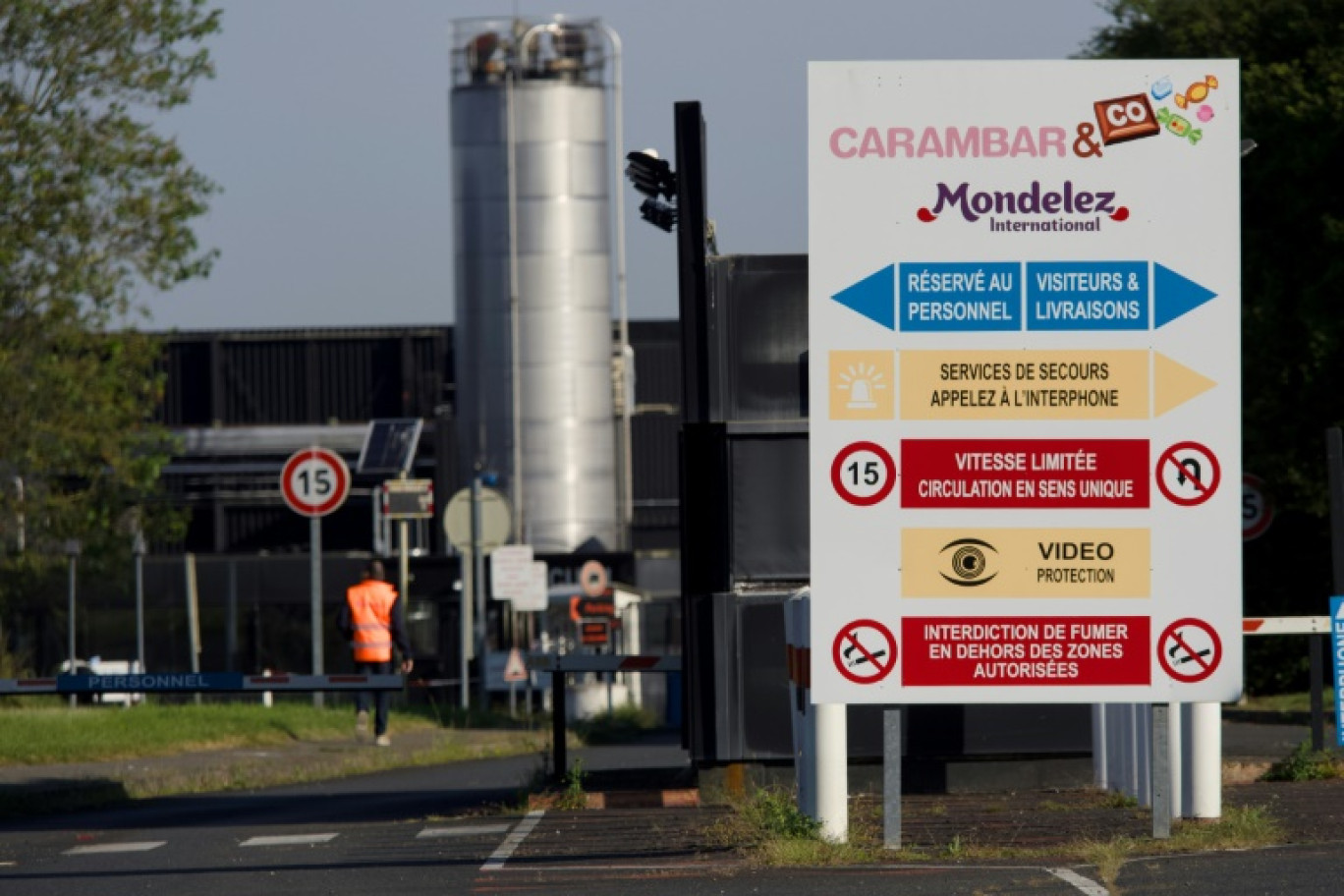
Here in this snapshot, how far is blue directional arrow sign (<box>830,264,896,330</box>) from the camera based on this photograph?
32.8 feet

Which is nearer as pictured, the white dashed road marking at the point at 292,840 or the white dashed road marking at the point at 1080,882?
the white dashed road marking at the point at 1080,882

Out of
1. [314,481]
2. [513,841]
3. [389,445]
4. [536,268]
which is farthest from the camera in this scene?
[389,445]

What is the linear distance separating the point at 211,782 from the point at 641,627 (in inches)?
1323

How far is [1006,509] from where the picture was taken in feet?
32.9

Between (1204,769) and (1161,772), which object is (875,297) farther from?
(1204,769)

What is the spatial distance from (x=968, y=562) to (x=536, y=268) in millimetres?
47652

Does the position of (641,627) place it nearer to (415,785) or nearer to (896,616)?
(415,785)

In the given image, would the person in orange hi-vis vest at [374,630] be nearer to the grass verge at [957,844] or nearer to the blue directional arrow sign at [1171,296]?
the grass verge at [957,844]

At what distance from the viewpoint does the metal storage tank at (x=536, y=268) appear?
186 feet

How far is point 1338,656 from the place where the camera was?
1426 cm

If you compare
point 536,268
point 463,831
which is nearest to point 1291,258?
point 463,831

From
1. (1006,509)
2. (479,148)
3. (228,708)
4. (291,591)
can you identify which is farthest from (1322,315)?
→ (291,591)

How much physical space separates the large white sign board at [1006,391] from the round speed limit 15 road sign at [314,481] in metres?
13.8

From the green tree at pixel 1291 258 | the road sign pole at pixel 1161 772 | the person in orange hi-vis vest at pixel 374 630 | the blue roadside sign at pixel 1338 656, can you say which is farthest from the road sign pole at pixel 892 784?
the green tree at pixel 1291 258
